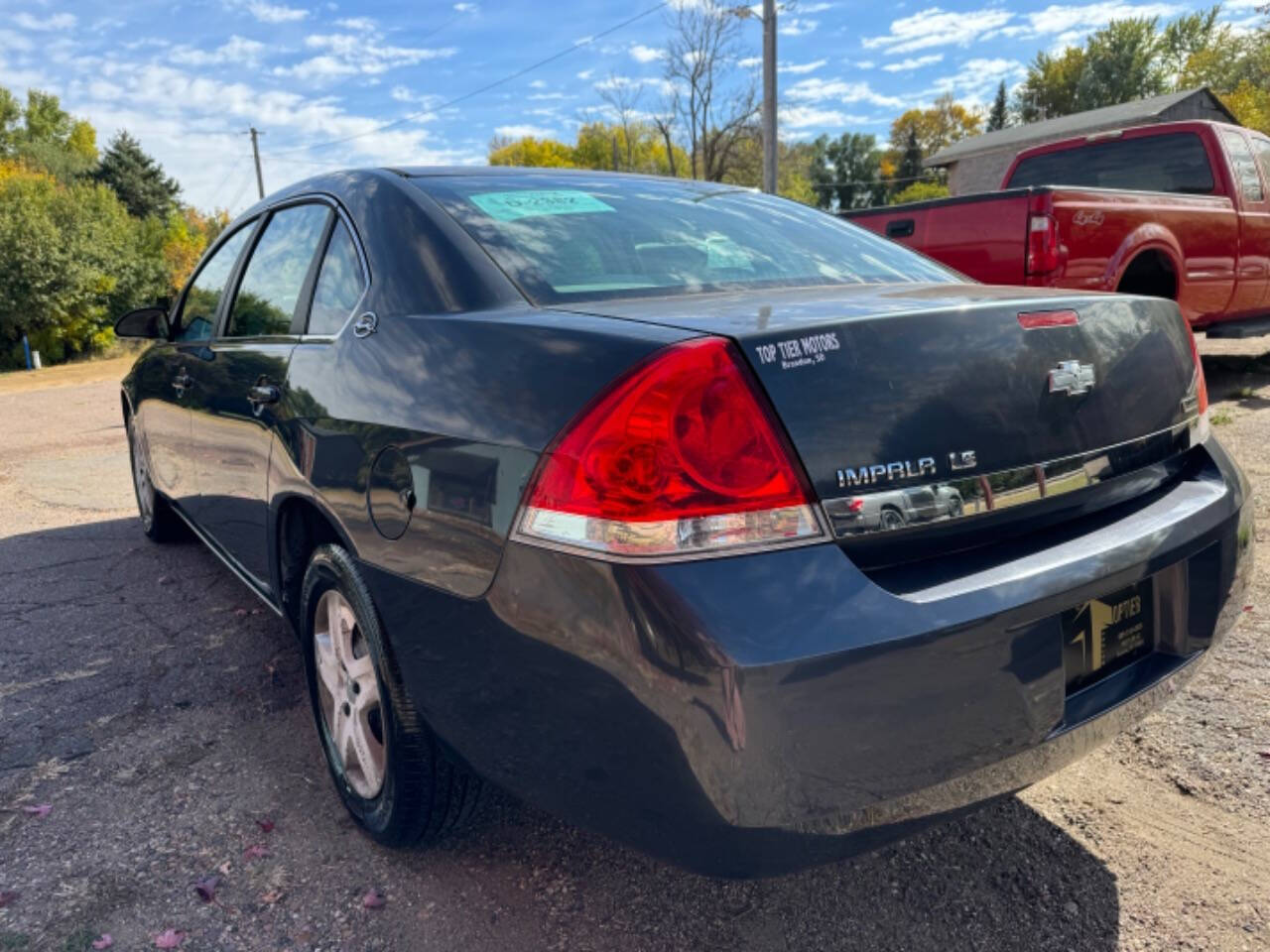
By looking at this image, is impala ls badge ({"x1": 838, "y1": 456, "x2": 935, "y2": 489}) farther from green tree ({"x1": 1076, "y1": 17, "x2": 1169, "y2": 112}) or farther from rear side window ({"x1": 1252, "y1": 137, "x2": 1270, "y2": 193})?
green tree ({"x1": 1076, "y1": 17, "x2": 1169, "y2": 112})

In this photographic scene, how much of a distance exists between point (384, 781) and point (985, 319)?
5.40ft

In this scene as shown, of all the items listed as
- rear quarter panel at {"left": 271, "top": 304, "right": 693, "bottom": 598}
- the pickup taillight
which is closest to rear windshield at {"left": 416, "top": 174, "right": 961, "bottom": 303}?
rear quarter panel at {"left": 271, "top": 304, "right": 693, "bottom": 598}

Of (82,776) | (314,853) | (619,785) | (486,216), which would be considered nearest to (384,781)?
(314,853)

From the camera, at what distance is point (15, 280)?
2620 centimetres

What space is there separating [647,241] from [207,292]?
2221 millimetres

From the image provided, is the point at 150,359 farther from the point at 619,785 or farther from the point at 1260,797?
the point at 1260,797

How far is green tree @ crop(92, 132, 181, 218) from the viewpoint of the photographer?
157 ft

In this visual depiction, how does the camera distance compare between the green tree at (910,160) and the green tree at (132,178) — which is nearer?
the green tree at (132,178)

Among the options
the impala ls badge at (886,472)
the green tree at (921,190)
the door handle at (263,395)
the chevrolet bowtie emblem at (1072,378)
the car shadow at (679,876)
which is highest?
the green tree at (921,190)

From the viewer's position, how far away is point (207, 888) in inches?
86.4

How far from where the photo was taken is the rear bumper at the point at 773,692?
143cm

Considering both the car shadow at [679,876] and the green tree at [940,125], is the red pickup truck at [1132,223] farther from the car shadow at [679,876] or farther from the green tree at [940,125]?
the green tree at [940,125]

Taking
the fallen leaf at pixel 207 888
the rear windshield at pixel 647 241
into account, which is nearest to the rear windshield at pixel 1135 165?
the rear windshield at pixel 647 241

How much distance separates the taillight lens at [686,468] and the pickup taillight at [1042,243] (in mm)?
4820
